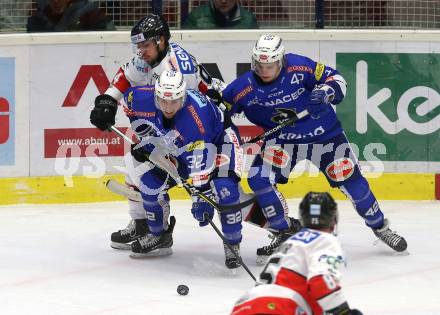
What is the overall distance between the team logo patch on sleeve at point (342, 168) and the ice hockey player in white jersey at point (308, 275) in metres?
2.22

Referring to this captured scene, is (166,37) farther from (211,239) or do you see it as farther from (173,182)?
(211,239)

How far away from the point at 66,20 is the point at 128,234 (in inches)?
74.3

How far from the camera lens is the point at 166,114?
5.94 meters

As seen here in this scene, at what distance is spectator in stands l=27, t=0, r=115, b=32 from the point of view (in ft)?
26.0

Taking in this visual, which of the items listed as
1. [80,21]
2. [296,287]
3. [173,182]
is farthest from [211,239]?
[296,287]

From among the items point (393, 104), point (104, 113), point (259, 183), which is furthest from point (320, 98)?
point (393, 104)

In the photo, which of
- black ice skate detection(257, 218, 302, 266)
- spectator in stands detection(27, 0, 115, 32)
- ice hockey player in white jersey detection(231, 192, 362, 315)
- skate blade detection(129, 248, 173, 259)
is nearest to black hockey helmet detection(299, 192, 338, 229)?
ice hockey player in white jersey detection(231, 192, 362, 315)

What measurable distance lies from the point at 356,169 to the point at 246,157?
1727mm

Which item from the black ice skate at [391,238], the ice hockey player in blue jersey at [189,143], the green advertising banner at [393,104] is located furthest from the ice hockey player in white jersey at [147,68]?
the green advertising banner at [393,104]

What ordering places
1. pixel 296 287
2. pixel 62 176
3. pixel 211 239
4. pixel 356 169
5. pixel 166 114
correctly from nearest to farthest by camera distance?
1. pixel 296 287
2. pixel 166 114
3. pixel 356 169
4. pixel 211 239
5. pixel 62 176

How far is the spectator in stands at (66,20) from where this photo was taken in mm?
7938

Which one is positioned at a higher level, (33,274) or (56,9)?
(56,9)

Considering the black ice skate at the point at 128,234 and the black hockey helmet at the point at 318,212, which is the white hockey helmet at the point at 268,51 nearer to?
the black ice skate at the point at 128,234

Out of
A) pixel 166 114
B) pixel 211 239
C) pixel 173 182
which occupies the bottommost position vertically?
pixel 211 239
